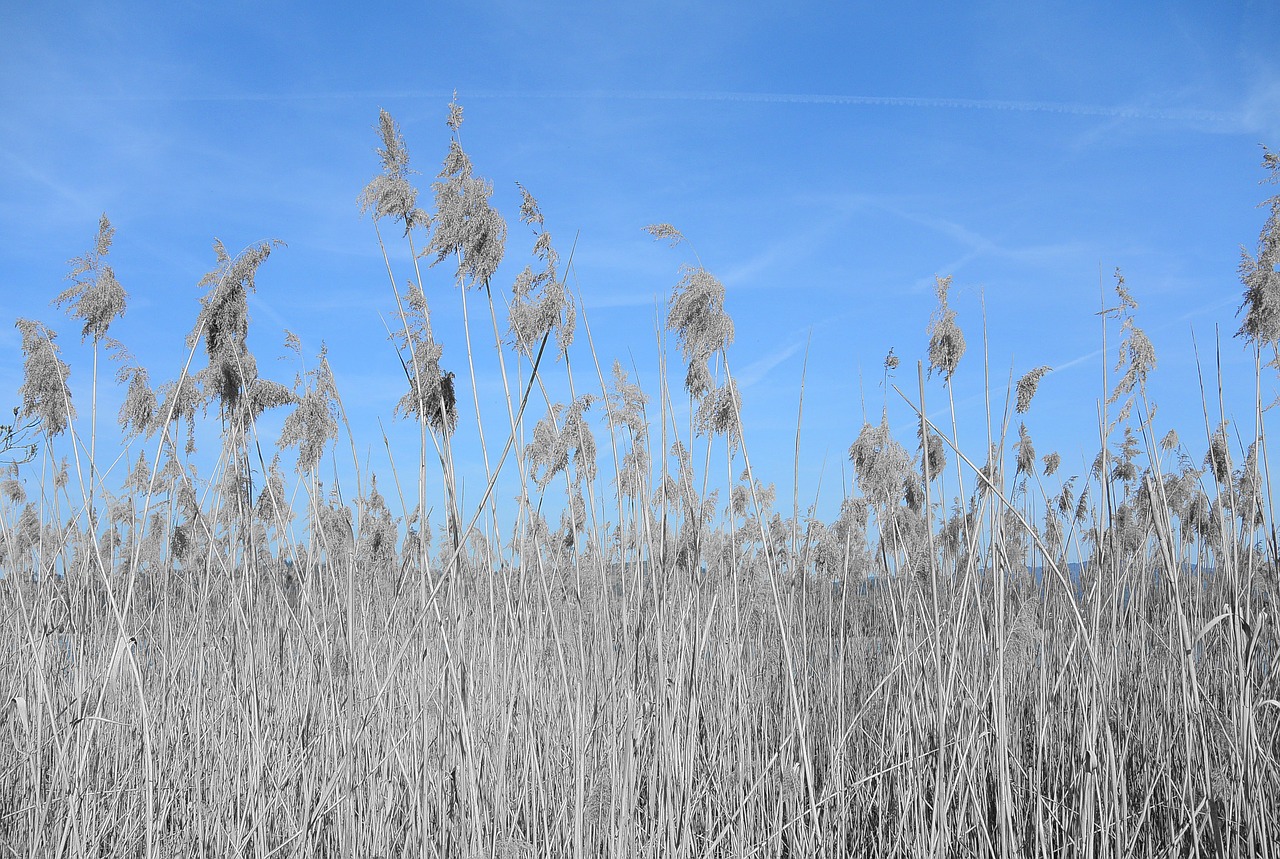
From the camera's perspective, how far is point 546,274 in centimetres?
246

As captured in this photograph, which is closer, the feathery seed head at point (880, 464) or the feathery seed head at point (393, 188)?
the feathery seed head at point (393, 188)

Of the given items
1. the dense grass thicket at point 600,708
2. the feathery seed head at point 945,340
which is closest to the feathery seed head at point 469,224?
the dense grass thicket at point 600,708

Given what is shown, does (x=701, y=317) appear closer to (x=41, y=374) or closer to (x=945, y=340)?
(x=945, y=340)

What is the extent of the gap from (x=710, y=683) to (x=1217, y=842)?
61.6 inches

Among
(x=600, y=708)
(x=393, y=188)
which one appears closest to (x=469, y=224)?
(x=393, y=188)

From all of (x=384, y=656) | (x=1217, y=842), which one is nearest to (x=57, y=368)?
(x=384, y=656)

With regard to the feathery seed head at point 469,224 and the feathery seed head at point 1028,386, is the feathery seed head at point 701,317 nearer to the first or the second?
the feathery seed head at point 469,224

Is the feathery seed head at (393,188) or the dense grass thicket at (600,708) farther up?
the feathery seed head at (393,188)

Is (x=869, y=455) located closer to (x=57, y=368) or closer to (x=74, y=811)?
(x=74, y=811)

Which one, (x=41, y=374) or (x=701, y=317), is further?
(x=41, y=374)

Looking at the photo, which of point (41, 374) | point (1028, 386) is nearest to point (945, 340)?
point (1028, 386)

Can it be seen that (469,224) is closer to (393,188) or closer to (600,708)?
(393,188)

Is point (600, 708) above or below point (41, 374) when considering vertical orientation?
below

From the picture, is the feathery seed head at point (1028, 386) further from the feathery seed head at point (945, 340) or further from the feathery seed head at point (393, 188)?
the feathery seed head at point (393, 188)
